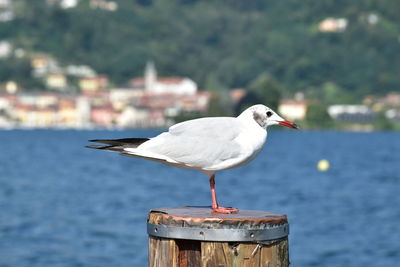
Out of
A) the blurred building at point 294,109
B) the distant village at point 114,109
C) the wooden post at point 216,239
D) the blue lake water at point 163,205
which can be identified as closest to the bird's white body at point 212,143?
the wooden post at point 216,239

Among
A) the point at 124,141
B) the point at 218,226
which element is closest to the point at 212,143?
the point at 124,141

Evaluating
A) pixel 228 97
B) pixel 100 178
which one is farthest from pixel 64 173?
pixel 228 97

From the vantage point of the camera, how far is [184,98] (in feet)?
613

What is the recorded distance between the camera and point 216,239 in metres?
4.79

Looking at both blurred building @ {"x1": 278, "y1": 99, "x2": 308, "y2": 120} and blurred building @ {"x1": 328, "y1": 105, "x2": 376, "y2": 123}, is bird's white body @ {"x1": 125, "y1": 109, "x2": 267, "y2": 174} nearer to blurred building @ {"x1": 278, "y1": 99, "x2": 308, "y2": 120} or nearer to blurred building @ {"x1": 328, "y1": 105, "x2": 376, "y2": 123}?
blurred building @ {"x1": 278, "y1": 99, "x2": 308, "y2": 120}

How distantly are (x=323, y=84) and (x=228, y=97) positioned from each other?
37.9 m

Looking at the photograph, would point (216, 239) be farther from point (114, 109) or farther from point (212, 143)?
point (114, 109)

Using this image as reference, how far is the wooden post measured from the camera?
4797 millimetres

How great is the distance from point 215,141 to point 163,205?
32.3 meters

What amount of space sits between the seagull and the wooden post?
48 cm

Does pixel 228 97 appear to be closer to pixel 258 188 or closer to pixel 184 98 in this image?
pixel 184 98

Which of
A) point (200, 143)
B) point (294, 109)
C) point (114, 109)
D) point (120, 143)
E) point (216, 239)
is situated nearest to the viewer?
point (216, 239)

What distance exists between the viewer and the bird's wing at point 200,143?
17.6ft

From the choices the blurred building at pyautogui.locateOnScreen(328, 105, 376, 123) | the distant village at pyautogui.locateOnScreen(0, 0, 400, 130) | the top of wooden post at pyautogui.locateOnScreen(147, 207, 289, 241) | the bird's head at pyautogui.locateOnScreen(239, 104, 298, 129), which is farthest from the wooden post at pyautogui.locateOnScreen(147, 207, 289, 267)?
the blurred building at pyautogui.locateOnScreen(328, 105, 376, 123)
